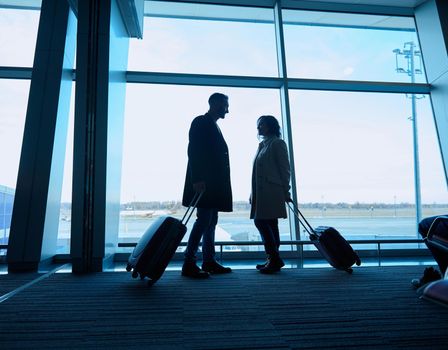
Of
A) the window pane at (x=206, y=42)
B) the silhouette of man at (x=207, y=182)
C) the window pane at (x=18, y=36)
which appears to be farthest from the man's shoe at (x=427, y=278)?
the window pane at (x=18, y=36)

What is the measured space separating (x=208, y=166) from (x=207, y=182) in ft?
0.47

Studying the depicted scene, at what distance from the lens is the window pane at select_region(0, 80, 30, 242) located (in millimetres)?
3842

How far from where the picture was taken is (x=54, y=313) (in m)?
1.79

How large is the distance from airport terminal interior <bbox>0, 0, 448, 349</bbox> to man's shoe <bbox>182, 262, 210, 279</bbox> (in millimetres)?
80

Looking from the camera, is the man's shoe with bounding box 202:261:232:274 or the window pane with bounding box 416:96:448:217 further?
the window pane with bounding box 416:96:448:217

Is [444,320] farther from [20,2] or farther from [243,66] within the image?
[20,2]

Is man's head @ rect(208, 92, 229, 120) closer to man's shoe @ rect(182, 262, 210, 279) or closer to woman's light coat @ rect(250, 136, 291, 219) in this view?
woman's light coat @ rect(250, 136, 291, 219)

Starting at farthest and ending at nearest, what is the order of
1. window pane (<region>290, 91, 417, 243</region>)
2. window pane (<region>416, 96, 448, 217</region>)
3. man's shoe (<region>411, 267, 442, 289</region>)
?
window pane (<region>416, 96, 448, 217</region>) → window pane (<region>290, 91, 417, 243</region>) → man's shoe (<region>411, 267, 442, 289</region>)

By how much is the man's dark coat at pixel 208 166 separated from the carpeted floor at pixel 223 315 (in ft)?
2.18

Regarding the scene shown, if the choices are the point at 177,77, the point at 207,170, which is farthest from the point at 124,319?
the point at 177,77

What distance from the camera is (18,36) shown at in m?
4.24

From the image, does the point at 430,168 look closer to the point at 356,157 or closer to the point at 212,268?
the point at 356,157

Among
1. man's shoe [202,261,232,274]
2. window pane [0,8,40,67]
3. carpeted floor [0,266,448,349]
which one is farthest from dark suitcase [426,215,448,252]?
window pane [0,8,40,67]

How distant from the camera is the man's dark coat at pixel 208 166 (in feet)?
8.97
